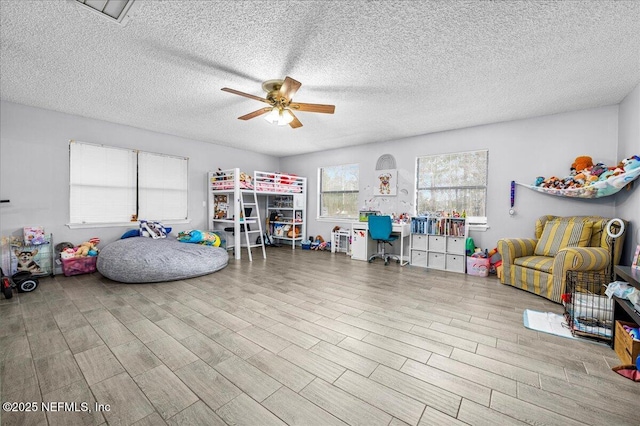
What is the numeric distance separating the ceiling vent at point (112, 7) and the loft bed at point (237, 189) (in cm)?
334

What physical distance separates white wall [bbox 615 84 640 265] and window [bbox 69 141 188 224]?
23.6ft

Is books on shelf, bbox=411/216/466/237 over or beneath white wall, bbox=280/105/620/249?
beneath

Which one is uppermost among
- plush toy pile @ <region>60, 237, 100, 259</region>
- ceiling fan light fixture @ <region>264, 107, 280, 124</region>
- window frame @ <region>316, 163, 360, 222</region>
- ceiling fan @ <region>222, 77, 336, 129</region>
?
ceiling fan @ <region>222, 77, 336, 129</region>

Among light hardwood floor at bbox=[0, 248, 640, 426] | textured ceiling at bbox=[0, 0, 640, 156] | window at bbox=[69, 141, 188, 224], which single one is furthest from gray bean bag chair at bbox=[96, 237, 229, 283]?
textured ceiling at bbox=[0, 0, 640, 156]

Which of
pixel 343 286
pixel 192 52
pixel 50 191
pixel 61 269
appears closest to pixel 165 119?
pixel 50 191

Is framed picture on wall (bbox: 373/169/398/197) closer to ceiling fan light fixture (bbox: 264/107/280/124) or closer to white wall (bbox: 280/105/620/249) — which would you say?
white wall (bbox: 280/105/620/249)

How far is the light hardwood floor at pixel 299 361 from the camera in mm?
1402

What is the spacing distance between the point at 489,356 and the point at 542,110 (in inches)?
150

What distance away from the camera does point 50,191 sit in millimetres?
4078

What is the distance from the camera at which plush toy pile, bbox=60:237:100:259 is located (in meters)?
3.95

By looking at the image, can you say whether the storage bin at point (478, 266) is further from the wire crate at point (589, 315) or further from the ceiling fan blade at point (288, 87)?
the ceiling fan blade at point (288, 87)

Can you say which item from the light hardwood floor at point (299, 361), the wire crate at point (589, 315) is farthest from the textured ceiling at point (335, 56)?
the light hardwood floor at point (299, 361)

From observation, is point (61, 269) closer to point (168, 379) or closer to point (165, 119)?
point (165, 119)

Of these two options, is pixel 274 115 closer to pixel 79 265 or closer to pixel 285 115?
pixel 285 115
